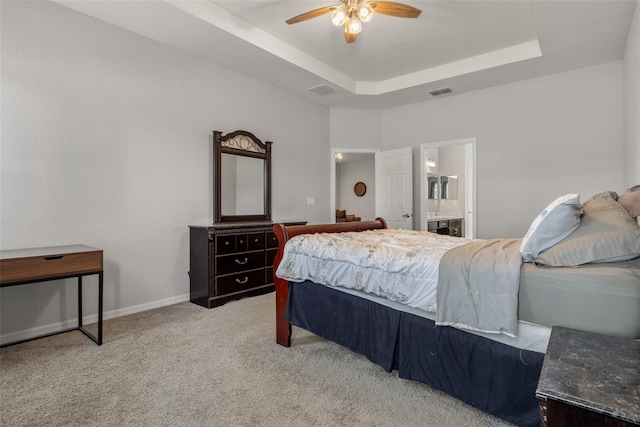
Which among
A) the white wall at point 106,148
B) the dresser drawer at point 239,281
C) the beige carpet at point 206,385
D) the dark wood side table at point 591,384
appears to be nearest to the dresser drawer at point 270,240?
the dresser drawer at point 239,281

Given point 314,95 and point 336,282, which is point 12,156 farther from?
point 314,95

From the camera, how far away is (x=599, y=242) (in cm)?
134

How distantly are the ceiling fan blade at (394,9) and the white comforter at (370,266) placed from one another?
184 cm

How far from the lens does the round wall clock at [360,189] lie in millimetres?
9219

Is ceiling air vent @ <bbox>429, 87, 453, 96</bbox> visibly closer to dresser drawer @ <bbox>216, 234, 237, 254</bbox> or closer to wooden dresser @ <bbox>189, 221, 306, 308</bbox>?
wooden dresser @ <bbox>189, 221, 306, 308</bbox>

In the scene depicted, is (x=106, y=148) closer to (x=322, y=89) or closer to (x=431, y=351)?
(x=322, y=89)

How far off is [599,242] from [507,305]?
439mm

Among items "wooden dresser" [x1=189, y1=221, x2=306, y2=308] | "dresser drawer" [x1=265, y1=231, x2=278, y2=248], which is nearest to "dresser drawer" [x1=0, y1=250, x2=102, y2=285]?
"wooden dresser" [x1=189, y1=221, x2=306, y2=308]

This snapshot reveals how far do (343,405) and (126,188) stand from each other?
277 cm

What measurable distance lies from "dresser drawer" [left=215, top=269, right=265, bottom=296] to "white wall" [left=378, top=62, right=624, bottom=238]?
3.14m

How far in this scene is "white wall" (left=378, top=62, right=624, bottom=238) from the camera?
382cm

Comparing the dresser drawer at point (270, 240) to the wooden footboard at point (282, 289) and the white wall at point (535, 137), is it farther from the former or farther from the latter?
the white wall at point (535, 137)

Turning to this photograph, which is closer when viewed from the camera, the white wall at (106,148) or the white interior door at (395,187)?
the white wall at (106,148)

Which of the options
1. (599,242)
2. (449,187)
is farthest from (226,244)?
(449,187)
